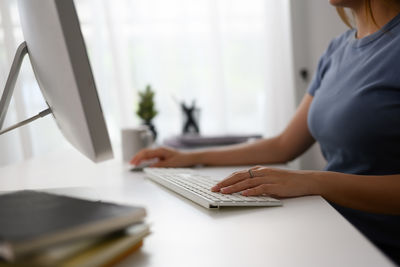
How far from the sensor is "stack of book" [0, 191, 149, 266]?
14.5 inches

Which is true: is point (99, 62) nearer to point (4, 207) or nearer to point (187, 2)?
point (187, 2)

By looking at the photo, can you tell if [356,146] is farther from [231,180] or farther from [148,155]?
[148,155]

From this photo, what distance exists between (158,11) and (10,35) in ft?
2.78

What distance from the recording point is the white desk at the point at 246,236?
51 centimetres

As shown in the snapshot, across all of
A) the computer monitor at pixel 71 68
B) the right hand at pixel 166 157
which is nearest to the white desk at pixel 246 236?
the computer monitor at pixel 71 68

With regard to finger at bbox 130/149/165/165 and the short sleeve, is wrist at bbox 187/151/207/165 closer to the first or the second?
finger at bbox 130/149/165/165

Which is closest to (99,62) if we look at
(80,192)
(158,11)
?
(158,11)

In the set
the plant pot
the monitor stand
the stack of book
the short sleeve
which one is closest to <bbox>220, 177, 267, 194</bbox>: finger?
the stack of book

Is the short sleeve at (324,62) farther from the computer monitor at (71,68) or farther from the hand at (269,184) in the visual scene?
the computer monitor at (71,68)

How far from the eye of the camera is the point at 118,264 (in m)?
0.50

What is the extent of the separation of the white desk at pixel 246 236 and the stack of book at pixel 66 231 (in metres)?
0.05

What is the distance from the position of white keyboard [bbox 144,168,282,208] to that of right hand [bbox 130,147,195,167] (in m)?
0.14

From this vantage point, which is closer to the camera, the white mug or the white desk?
the white desk

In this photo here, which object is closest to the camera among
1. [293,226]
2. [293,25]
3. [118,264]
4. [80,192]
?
[118,264]
